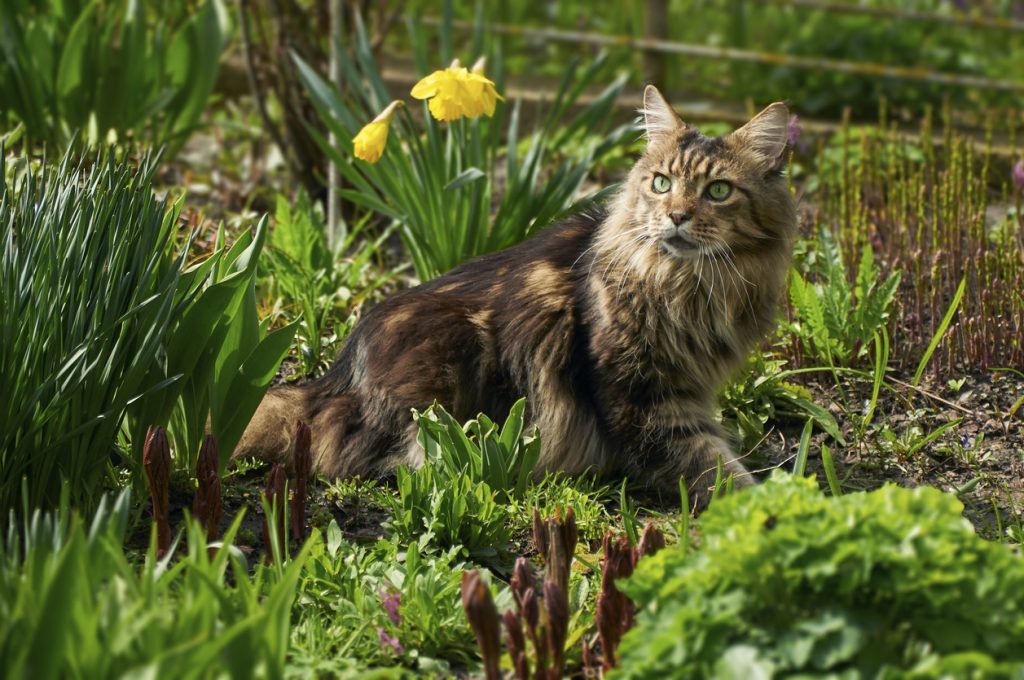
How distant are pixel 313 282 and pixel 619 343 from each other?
→ 142 cm

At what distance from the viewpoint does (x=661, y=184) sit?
3684 millimetres

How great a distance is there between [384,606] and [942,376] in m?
2.34

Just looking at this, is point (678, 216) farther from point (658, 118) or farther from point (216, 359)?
point (216, 359)

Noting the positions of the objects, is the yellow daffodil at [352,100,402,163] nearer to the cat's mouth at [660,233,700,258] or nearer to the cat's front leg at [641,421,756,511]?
the cat's mouth at [660,233,700,258]

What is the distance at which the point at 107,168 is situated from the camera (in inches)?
127

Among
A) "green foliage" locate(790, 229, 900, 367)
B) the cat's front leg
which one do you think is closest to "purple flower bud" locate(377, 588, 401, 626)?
the cat's front leg

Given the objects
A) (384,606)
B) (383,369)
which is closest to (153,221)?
(383,369)

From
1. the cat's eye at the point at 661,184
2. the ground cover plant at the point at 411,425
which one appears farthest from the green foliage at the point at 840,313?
the cat's eye at the point at 661,184

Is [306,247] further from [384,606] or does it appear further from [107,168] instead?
[384,606]

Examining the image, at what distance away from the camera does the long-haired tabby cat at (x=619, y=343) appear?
3.66 meters

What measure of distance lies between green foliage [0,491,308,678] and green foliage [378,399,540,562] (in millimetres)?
931

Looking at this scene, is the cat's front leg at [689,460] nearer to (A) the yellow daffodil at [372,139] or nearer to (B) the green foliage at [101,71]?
(A) the yellow daffodil at [372,139]

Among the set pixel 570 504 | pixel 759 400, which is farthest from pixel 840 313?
pixel 570 504

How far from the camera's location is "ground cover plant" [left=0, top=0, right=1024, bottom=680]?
2178mm
